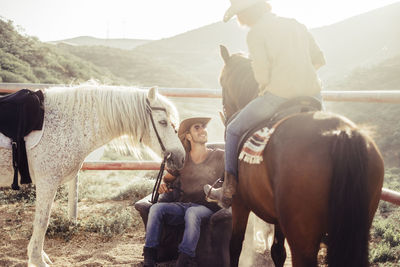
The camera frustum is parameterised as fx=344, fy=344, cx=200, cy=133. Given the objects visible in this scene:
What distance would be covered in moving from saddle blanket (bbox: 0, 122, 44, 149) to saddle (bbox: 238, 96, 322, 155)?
195cm

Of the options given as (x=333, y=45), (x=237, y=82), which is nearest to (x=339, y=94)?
(x=237, y=82)

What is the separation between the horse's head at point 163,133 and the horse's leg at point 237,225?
0.83 m

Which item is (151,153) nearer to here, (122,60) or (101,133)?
(101,133)

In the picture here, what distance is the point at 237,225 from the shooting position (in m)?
2.73

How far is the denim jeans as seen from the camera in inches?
125

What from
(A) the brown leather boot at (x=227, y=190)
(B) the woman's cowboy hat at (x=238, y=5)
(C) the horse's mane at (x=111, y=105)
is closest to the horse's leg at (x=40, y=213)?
(C) the horse's mane at (x=111, y=105)

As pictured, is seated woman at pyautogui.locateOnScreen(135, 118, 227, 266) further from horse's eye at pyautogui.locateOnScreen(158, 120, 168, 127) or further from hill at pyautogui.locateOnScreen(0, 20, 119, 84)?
hill at pyautogui.locateOnScreen(0, 20, 119, 84)

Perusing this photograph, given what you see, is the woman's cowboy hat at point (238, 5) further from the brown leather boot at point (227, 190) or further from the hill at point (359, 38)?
the hill at point (359, 38)

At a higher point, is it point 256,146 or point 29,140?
point 256,146

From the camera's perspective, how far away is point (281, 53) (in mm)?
2240

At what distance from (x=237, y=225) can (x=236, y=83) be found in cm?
115

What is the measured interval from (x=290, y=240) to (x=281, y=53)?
1.17 meters

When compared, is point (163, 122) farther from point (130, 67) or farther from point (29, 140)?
point (130, 67)

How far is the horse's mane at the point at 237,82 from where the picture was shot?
108 inches
